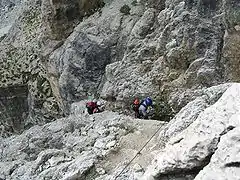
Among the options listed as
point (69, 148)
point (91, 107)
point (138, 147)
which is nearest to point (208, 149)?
point (138, 147)

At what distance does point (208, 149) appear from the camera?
27.9ft

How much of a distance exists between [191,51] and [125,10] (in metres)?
8.39

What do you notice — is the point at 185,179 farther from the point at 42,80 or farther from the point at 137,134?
the point at 42,80

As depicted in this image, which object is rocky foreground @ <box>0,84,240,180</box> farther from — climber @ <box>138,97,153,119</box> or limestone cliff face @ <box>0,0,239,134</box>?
limestone cliff face @ <box>0,0,239,134</box>

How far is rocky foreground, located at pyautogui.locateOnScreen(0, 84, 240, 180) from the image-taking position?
8438 mm

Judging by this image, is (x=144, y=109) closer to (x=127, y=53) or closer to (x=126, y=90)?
(x=126, y=90)

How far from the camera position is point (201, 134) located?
8.91 meters

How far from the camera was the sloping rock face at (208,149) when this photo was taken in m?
7.72

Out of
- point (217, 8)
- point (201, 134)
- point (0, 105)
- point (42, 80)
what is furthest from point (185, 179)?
point (0, 105)

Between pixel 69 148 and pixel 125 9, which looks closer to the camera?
pixel 69 148

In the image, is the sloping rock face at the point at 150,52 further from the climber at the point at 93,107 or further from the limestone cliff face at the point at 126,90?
the climber at the point at 93,107

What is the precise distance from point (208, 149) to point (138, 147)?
19.9 ft

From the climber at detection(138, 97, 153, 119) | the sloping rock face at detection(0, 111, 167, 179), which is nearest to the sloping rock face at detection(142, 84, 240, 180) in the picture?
the sloping rock face at detection(0, 111, 167, 179)

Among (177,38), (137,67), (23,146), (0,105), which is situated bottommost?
(0,105)
